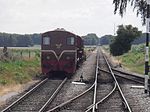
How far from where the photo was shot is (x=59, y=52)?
2533 centimetres

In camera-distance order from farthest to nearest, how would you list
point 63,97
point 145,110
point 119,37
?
point 119,37
point 63,97
point 145,110

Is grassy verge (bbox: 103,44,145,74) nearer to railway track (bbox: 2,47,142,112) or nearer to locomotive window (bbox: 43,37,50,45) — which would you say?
locomotive window (bbox: 43,37,50,45)

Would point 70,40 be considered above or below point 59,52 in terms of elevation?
above

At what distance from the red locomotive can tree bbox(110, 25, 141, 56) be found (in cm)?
4401

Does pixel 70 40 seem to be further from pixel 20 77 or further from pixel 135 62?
pixel 135 62

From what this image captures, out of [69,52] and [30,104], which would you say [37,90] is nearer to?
[30,104]

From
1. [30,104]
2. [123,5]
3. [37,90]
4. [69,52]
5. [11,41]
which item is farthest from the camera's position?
[11,41]

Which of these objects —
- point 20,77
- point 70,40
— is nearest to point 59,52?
point 70,40

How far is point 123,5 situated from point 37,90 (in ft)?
36.2

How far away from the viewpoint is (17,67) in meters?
27.0

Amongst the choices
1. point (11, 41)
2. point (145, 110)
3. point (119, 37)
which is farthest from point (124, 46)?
point (11, 41)

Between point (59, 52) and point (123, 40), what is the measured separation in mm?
45064

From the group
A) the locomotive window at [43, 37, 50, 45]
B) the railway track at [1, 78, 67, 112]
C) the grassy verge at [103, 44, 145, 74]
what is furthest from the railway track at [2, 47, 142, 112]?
the grassy verge at [103, 44, 145, 74]

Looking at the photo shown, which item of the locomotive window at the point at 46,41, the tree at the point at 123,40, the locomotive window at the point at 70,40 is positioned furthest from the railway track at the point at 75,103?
the tree at the point at 123,40
